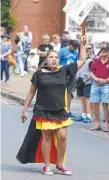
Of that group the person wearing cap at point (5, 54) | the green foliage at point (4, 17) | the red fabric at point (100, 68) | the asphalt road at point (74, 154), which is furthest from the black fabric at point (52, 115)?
the green foliage at point (4, 17)

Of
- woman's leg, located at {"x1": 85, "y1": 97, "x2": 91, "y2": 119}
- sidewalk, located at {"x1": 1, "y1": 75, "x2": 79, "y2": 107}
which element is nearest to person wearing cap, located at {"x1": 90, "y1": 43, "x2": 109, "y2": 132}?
woman's leg, located at {"x1": 85, "y1": 97, "x2": 91, "y2": 119}

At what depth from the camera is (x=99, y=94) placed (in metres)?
14.0

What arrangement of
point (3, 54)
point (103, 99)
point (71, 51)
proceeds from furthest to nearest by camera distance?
point (3, 54) → point (71, 51) → point (103, 99)

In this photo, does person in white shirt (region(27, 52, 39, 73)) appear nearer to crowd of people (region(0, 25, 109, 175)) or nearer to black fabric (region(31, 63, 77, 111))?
crowd of people (region(0, 25, 109, 175))

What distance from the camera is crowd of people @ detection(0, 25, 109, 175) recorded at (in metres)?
9.38

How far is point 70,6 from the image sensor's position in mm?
9930

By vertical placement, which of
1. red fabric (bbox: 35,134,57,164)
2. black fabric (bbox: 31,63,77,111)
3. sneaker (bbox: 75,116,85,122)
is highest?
black fabric (bbox: 31,63,77,111)

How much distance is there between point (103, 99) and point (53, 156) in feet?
14.8

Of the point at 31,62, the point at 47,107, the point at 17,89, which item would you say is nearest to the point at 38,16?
the point at 31,62

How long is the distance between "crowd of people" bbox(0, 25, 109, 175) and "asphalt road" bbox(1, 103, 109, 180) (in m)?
0.25

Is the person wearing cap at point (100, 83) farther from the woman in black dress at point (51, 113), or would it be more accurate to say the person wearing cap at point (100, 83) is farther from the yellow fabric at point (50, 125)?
the yellow fabric at point (50, 125)

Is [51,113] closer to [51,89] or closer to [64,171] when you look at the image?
[51,89]

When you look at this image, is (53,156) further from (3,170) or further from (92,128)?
(92,128)

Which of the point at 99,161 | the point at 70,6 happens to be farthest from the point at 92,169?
the point at 70,6
